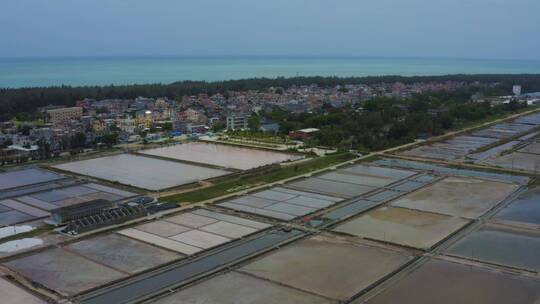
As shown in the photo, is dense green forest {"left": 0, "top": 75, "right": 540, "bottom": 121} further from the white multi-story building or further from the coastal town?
the white multi-story building

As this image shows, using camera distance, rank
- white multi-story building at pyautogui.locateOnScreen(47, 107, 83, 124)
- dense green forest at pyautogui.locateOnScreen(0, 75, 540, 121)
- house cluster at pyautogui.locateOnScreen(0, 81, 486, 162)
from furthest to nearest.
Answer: dense green forest at pyautogui.locateOnScreen(0, 75, 540, 121), white multi-story building at pyautogui.locateOnScreen(47, 107, 83, 124), house cluster at pyautogui.locateOnScreen(0, 81, 486, 162)

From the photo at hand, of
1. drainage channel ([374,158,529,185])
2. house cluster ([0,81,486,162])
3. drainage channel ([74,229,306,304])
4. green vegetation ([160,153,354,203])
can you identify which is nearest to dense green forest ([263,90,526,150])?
house cluster ([0,81,486,162])

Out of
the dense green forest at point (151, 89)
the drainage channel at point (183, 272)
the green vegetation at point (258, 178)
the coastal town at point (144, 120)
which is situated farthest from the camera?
the dense green forest at point (151, 89)

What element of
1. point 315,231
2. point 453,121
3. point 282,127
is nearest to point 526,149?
point 453,121

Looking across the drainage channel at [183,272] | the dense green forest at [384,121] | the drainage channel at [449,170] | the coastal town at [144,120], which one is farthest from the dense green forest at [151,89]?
the drainage channel at [183,272]

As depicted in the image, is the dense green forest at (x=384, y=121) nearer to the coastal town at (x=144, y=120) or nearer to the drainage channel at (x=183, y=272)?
the coastal town at (x=144, y=120)

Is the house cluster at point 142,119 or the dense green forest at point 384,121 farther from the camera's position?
the dense green forest at point 384,121

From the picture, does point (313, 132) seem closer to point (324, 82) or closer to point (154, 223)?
point (154, 223)
